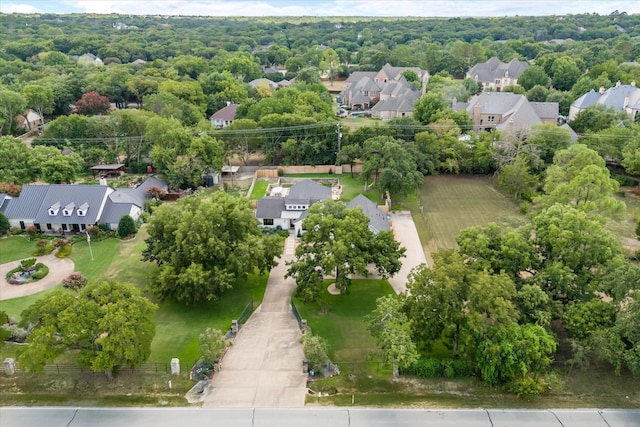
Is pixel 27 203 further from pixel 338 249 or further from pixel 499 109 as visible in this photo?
pixel 499 109

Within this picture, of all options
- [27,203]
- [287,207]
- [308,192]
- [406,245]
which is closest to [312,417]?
[406,245]

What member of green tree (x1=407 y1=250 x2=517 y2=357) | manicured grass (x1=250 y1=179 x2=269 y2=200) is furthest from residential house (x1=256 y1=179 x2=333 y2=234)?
green tree (x1=407 y1=250 x2=517 y2=357)

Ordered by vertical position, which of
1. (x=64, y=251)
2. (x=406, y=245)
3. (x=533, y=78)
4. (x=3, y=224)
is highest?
(x=533, y=78)

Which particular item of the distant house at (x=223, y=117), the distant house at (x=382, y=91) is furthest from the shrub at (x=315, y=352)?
the distant house at (x=382, y=91)

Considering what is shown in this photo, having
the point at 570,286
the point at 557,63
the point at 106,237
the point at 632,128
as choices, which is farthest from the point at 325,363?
the point at 557,63

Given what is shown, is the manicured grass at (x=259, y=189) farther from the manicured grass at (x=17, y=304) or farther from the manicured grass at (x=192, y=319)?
the manicured grass at (x=17, y=304)

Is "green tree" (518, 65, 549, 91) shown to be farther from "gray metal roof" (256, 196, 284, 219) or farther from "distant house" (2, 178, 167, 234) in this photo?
"distant house" (2, 178, 167, 234)

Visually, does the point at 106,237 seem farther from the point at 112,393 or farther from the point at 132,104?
the point at 132,104
